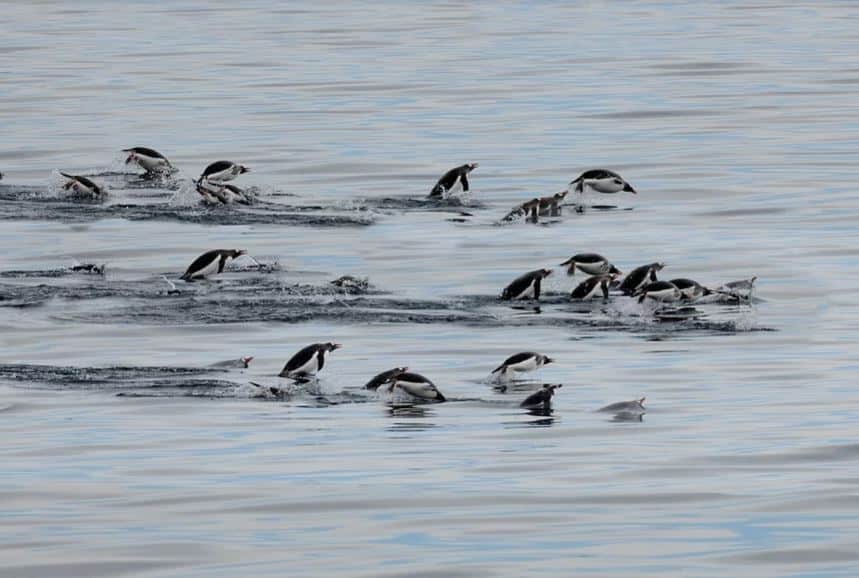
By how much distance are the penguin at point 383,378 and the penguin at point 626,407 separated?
1.48 m

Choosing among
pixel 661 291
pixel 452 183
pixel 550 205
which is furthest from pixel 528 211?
pixel 661 291

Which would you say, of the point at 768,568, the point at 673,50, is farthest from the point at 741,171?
the point at 673,50

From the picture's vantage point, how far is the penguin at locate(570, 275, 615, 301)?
2033 centimetres

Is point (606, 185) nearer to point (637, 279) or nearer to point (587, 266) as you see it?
point (587, 266)

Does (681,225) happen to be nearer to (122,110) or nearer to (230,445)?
(230,445)

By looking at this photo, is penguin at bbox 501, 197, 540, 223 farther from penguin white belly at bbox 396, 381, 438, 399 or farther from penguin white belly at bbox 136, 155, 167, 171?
penguin white belly at bbox 396, 381, 438, 399

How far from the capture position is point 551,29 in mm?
65562

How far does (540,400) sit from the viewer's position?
50.5ft

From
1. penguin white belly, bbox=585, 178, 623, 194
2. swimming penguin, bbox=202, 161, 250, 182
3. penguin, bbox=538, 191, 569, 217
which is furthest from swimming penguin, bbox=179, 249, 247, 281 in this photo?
penguin white belly, bbox=585, 178, 623, 194

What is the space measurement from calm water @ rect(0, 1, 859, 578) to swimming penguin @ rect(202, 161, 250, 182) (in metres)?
0.45

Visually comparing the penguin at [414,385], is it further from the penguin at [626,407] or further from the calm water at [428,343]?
the penguin at [626,407]

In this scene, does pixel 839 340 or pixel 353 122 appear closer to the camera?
pixel 839 340

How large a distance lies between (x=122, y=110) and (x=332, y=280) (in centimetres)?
2130

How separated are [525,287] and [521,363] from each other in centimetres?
407
